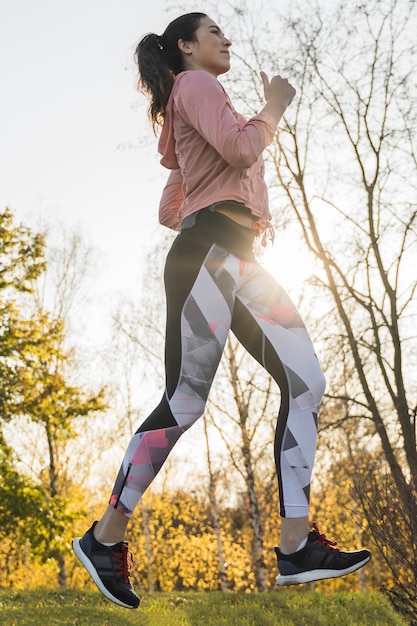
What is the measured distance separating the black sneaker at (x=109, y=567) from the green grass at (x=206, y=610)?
4.03m

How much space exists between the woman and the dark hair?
0.16m

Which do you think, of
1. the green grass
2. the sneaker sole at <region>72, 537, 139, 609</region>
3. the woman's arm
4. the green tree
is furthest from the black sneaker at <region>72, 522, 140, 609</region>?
the green tree

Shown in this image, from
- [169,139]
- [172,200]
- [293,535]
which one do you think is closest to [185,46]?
[169,139]

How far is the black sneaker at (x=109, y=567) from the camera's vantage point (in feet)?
6.63

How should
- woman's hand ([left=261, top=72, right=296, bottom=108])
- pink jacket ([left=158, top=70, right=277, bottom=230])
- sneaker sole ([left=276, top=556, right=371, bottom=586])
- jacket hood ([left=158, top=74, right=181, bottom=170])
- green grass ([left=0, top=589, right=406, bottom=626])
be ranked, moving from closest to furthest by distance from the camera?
sneaker sole ([left=276, top=556, right=371, bottom=586])
pink jacket ([left=158, top=70, right=277, bottom=230])
woman's hand ([left=261, top=72, right=296, bottom=108])
jacket hood ([left=158, top=74, right=181, bottom=170])
green grass ([left=0, top=589, right=406, bottom=626])

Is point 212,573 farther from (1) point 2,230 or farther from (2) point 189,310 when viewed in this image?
(2) point 189,310

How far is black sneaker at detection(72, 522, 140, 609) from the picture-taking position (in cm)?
202

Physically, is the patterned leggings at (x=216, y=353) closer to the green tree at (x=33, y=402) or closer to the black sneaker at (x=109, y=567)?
the black sneaker at (x=109, y=567)

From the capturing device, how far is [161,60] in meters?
2.42

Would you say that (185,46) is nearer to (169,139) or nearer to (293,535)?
(169,139)

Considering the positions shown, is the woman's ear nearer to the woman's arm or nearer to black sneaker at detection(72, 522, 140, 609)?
the woman's arm

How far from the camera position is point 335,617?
702 cm

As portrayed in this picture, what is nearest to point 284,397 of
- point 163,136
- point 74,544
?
point 74,544

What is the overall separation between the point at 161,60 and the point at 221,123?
21.4 inches
